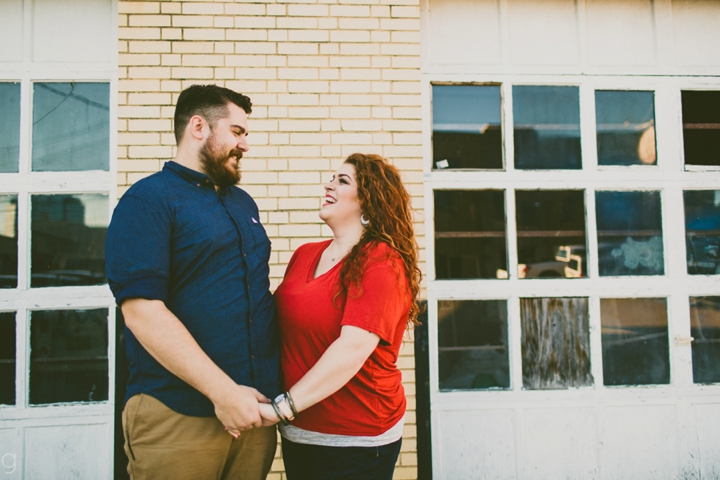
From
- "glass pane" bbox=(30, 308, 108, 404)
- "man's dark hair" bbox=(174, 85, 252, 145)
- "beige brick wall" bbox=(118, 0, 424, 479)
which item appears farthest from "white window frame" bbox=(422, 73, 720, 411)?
"glass pane" bbox=(30, 308, 108, 404)

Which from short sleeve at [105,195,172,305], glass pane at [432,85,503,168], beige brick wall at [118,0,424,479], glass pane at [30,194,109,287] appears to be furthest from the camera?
glass pane at [432,85,503,168]

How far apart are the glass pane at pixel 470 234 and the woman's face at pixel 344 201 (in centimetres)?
123

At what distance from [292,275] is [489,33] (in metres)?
2.23

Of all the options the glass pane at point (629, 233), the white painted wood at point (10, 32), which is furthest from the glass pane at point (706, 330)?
the white painted wood at point (10, 32)

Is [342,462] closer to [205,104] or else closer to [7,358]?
[205,104]

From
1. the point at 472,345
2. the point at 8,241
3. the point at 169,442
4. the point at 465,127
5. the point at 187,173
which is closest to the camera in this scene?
the point at 169,442

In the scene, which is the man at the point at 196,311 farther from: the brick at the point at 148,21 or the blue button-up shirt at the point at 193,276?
the brick at the point at 148,21

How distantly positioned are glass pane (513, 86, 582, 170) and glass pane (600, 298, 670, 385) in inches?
39.3

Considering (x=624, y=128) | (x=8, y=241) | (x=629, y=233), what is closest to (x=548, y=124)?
(x=624, y=128)

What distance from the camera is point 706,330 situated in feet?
9.84

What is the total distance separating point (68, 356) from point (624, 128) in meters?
3.87

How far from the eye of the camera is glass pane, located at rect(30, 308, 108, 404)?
269 centimetres

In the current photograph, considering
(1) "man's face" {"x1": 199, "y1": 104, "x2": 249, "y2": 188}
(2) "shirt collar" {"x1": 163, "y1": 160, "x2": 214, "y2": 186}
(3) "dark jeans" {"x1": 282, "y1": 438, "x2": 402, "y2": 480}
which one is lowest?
(3) "dark jeans" {"x1": 282, "y1": 438, "x2": 402, "y2": 480}

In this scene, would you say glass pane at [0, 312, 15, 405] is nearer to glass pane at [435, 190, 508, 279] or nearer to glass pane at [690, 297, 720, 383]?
glass pane at [435, 190, 508, 279]
